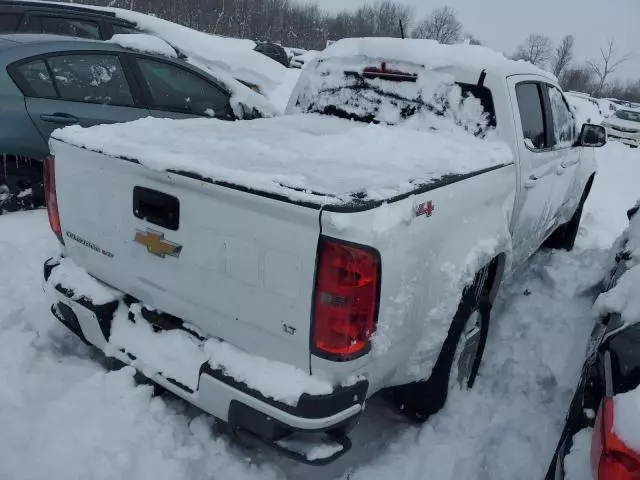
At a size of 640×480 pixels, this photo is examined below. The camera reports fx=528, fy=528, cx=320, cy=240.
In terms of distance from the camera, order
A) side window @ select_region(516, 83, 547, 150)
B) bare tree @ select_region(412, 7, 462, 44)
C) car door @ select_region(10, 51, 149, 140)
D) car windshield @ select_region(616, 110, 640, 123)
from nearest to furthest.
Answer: side window @ select_region(516, 83, 547, 150), car door @ select_region(10, 51, 149, 140), car windshield @ select_region(616, 110, 640, 123), bare tree @ select_region(412, 7, 462, 44)

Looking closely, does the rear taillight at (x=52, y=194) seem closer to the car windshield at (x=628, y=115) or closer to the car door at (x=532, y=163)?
the car door at (x=532, y=163)

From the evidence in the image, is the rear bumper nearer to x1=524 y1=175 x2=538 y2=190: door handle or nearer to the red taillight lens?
the red taillight lens

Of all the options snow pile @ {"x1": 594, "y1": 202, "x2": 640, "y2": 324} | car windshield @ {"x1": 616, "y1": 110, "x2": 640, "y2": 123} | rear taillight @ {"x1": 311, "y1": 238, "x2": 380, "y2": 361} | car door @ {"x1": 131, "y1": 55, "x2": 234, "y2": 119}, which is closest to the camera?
rear taillight @ {"x1": 311, "y1": 238, "x2": 380, "y2": 361}

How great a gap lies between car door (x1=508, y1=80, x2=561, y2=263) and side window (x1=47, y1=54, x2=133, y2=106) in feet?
11.3

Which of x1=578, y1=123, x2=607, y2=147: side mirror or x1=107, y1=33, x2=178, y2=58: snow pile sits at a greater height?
x1=107, y1=33, x2=178, y2=58: snow pile

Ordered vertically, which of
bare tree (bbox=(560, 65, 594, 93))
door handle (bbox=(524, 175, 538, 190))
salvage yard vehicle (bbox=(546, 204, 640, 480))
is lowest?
bare tree (bbox=(560, 65, 594, 93))

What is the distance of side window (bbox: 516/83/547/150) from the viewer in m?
3.57

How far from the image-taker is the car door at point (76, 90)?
4.44 metres

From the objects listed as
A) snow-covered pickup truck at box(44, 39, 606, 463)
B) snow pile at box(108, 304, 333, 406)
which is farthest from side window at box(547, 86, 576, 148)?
snow pile at box(108, 304, 333, 406)

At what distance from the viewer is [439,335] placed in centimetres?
249

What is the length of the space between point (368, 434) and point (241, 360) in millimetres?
1098

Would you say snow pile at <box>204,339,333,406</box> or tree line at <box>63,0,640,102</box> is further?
tree line at <box>63,0,640,102</box>

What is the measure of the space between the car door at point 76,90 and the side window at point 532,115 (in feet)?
10.9

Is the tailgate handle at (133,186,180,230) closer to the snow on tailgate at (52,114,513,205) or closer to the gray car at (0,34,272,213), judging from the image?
the snow on tailgate at (52,114,513,205)
